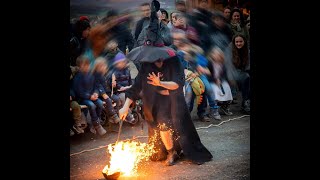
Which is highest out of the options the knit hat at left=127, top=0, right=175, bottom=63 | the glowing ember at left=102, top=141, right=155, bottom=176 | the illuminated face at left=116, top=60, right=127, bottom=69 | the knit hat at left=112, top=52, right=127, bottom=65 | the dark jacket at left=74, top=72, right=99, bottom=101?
the knit hat at left=127, top=0, right=175, bottom=63

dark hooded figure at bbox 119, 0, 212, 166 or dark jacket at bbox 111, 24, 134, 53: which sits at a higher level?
dark jacket at bbox 111, 24, 134, 53

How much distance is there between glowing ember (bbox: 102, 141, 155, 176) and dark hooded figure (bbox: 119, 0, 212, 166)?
0.10m

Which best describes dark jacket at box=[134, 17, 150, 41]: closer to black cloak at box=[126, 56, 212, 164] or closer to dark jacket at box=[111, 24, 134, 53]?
dark jacket at box=[111, 24, 134, 53]

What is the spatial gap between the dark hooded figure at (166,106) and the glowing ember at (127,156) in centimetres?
10

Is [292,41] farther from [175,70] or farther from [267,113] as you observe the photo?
[175,70]

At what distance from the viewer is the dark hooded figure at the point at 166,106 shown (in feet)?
14.1

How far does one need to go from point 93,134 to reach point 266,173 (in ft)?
5.69

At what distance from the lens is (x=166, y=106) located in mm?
4328

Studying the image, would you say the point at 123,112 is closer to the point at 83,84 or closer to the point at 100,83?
the point at 100,83

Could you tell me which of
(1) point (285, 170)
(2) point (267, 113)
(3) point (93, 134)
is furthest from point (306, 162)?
(3) point (93, 134)

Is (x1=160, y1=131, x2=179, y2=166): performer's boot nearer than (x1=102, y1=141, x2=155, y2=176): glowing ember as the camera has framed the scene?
No

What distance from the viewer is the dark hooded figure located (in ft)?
14.1

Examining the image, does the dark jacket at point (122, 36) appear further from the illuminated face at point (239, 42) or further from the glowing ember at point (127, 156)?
the illuminated face at point (239, 42)

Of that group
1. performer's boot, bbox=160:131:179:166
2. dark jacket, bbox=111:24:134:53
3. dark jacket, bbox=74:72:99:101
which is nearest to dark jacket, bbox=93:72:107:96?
dark jacket, bbox=74:72:99:101
